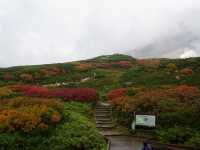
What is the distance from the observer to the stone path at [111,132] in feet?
50.0

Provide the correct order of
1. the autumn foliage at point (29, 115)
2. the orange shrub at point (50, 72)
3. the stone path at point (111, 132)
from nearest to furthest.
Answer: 1. the autumn foliage at point (29, 115)
2. the stone path at point (111, 132)
3. the orange shrub at point (50, 72)

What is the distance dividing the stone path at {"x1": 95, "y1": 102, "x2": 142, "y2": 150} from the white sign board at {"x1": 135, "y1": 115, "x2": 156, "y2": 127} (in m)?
1.00

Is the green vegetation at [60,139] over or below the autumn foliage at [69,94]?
below

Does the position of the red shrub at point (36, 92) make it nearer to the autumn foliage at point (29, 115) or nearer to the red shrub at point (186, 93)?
the autumn foliage at point (29, 115)

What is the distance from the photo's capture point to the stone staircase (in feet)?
61.4

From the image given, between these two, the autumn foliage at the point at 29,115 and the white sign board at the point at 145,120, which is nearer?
Result: the autumn foliage at the point at 29,115

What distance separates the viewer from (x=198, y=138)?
14508mm

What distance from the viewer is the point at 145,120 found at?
1702cm

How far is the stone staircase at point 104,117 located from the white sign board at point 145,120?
87.7 inches

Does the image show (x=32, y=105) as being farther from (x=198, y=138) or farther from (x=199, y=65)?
(x=199, y=65)

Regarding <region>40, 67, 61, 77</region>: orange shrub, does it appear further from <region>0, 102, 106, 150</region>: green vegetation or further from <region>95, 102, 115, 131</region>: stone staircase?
<region>0, 102, 106, 150</region>: green vegetation

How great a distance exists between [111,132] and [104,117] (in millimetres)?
2586

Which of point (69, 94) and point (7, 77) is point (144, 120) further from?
point (7, 77)

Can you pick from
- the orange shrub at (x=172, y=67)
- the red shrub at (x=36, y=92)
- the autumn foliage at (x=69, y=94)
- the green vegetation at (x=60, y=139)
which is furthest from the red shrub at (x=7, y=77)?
the green vegetation at (x=60, y=139)
